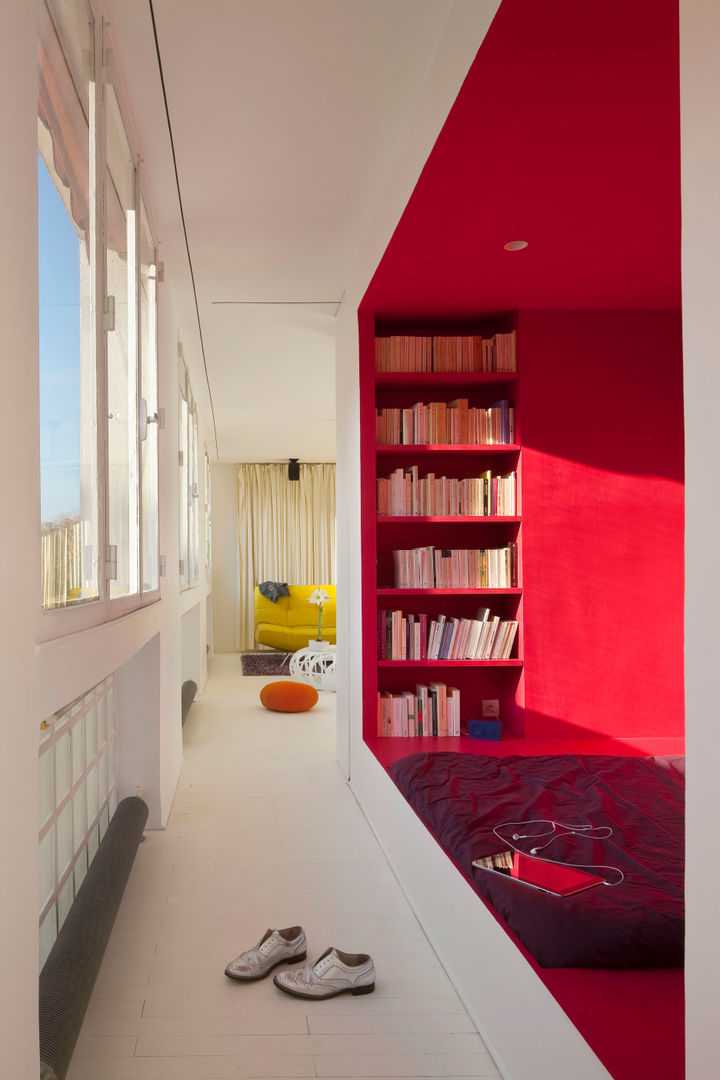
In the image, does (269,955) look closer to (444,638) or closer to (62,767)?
(62,767)

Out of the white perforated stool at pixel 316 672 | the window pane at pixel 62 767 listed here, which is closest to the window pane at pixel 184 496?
the white perforated stool at pixel 316 672

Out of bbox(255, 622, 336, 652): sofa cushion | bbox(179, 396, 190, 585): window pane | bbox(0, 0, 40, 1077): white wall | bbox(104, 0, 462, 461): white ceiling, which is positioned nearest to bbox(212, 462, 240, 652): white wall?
bbox(255, 622, 336, 652): sofa cushion

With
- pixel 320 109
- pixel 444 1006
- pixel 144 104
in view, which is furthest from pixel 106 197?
pixel 444 1006

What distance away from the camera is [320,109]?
2.88 m

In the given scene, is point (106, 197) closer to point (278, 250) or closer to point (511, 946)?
point (278, 250)

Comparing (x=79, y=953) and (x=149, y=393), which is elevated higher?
(x=149, y=393)

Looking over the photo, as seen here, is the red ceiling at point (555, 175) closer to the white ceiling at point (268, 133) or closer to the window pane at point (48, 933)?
the white ceiling at point (268, 133)

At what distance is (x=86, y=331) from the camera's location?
6.77 feet

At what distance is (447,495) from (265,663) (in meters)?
6.16

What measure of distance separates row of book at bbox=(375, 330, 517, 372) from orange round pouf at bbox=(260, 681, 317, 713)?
3.39 meters

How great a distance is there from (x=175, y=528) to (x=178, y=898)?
2.00 m

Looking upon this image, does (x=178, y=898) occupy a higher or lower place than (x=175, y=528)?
lower

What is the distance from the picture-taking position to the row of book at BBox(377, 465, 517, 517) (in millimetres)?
4270

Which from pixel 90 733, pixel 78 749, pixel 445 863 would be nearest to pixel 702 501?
pixel 445 863
